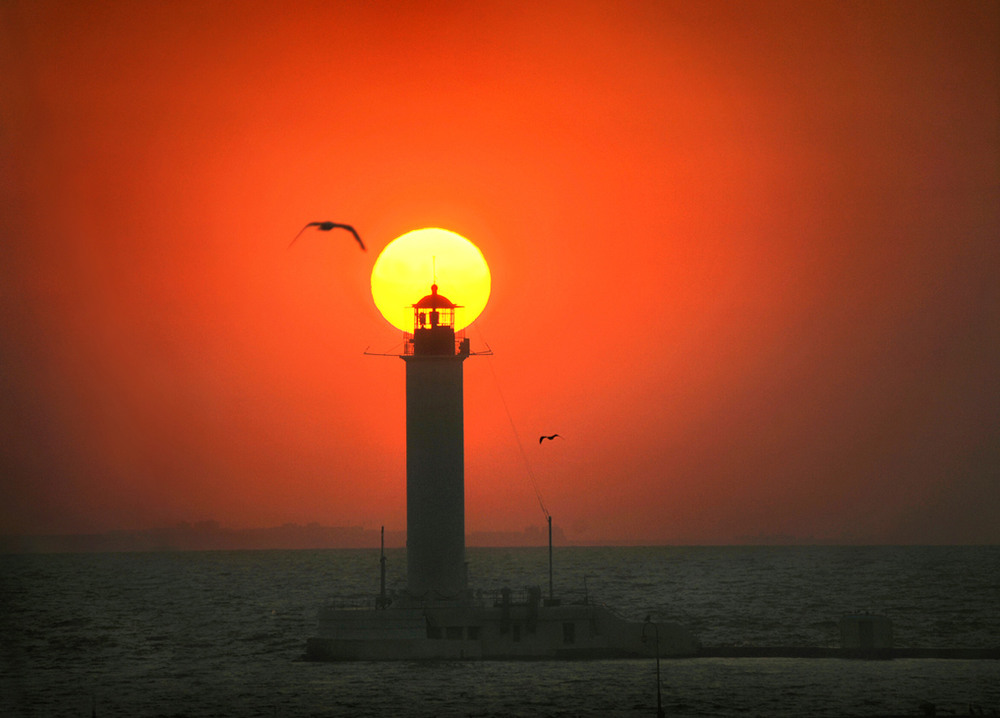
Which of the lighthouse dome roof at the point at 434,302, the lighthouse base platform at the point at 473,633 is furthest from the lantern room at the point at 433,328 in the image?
the lighthouse base platform at the point at 473,633

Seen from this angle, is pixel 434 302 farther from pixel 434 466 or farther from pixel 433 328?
pixel 434 466

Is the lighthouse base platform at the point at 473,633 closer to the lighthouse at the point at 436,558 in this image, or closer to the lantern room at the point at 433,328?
the lighthouse at the point at 436,558

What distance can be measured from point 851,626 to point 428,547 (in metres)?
22.8

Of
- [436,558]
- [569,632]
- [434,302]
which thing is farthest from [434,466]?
[569,632]

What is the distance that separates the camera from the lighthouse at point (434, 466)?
188 feet

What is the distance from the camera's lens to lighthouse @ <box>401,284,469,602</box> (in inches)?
2256

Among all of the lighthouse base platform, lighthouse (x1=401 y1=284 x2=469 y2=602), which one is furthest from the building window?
lighthouse (x1=401 y1=284 x2=469 y2=602)

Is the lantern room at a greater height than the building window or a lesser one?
greater

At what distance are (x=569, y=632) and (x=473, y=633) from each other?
4.71 metres

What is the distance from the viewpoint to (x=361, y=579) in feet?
595

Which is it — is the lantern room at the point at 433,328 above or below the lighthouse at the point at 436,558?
above

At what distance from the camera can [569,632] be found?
58781mm

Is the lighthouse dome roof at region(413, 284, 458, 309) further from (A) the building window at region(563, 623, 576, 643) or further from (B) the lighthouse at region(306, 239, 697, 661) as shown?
(A) the building window at region(563, 623, 576, 643)

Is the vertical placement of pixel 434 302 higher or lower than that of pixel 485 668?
higher
